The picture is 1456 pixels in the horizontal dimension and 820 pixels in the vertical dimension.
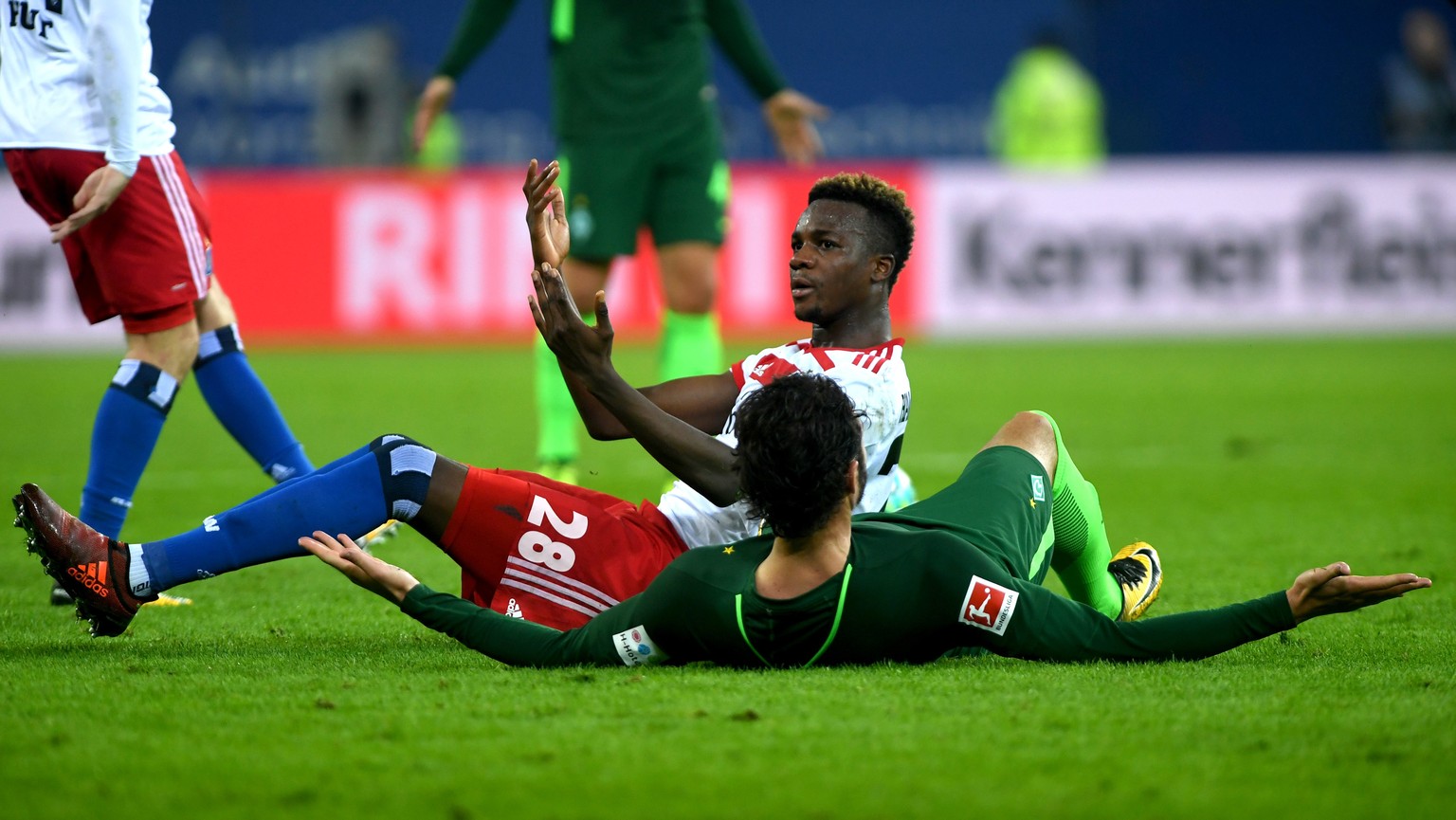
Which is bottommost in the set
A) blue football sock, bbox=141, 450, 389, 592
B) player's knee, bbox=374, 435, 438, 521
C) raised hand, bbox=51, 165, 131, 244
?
blue football sock, bbox=141, 450, 389, 592

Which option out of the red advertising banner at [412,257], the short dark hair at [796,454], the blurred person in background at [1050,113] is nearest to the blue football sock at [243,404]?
the short dark hair at [796,454]

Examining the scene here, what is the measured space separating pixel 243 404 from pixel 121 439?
1.60ft

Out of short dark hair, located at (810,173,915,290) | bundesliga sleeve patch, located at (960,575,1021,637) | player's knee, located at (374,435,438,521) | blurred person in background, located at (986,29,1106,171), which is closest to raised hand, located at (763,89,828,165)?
short dark hair, located at (810,173,915,290)

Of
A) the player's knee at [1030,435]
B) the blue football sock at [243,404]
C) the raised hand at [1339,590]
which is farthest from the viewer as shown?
the blue football sock at [243,404]

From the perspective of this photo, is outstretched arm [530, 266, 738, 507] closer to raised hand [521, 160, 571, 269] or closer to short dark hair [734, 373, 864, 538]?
raised hand [521, 160, 571, 269]

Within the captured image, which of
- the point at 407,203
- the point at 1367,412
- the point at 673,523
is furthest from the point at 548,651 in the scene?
the point at 407,203

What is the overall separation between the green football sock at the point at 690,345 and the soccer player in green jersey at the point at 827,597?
2998 millimetres

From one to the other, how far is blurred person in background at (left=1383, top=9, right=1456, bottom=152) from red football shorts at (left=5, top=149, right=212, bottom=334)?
1477 cm

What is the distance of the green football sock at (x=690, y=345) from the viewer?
21.6ft

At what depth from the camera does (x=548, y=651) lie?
11.7 ft

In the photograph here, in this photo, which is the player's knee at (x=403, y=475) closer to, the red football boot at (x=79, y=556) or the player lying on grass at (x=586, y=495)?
the player lying on grass at (x=586, y=495)

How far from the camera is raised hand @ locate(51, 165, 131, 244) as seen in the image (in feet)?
14.3

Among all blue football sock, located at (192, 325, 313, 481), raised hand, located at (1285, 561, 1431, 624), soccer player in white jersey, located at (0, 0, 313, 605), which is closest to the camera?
raised hand, located at (1285, 561, 1431, 624)

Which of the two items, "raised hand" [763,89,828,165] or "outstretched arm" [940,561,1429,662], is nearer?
"outstretched arm" [940,561,1429,662]
